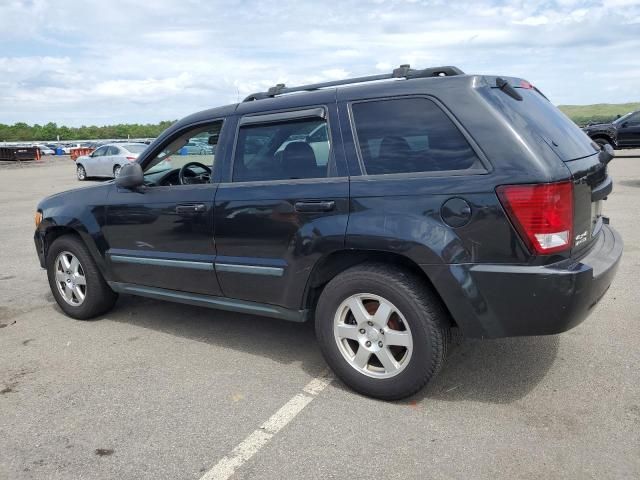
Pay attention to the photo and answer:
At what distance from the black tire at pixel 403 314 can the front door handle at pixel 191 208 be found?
45.2 inches

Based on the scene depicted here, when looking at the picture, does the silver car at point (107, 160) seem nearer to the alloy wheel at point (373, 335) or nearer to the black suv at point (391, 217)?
the black suv at point (391, 217)

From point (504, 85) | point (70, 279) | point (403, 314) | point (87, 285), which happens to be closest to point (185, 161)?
point (87, 285)

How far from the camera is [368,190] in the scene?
3.26 m

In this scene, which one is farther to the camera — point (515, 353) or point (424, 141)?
point (515, 353)

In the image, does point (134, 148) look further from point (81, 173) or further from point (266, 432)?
point (266, 432)

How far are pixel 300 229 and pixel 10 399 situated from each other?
2131mm

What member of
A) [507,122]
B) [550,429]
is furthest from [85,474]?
[507,122]

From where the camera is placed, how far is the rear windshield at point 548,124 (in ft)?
10.1

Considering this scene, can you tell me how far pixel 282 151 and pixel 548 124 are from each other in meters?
1.66

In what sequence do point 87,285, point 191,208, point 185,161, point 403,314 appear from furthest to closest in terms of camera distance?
point 87,285 → point 185,161 → point 191,208 → point 403,314

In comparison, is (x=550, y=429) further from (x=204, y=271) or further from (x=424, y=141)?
(x=204, y=271)

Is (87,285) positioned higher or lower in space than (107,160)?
lower

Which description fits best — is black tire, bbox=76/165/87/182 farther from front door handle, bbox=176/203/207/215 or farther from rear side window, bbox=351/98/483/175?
rear side window, bbox=351/98/483/175

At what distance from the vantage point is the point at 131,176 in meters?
4.32
